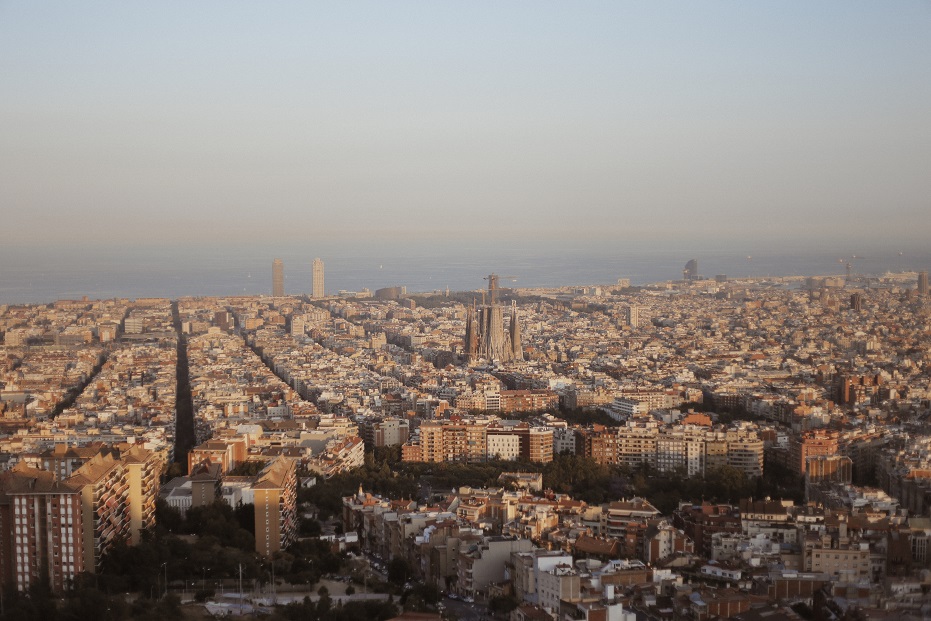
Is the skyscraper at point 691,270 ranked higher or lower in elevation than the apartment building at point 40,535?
higher

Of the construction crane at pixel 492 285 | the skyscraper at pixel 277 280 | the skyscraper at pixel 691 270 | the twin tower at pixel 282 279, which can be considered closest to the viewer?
the skyscraper at pixel 691 270

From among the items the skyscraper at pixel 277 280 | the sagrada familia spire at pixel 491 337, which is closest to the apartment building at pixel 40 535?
the sagrada familia spire at pixel 491 337

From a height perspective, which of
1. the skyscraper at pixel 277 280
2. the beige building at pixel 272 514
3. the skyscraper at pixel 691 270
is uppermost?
the skyscraper at pixel 691 270

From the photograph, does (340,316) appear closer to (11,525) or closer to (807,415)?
(807,415)

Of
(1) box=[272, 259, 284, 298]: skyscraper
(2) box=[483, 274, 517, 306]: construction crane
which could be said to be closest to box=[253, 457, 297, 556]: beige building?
(2) box=[483, 274, 517, 306]: construction crane

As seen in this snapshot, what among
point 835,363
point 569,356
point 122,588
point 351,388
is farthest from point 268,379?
point 122,588

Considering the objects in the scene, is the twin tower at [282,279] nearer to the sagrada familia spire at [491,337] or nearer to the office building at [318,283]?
the office building at [318,283]

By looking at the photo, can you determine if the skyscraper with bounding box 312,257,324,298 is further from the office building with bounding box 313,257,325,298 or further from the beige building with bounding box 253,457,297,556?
the beige building with bounding box 253,457,297,556
